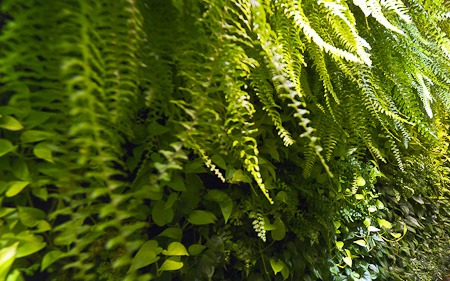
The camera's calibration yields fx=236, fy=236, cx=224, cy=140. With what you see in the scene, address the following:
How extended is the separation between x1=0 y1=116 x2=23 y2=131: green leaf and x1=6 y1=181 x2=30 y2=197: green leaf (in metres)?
0.10

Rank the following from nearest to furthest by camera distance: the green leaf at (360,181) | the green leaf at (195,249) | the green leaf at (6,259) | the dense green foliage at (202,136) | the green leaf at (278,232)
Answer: the dense green foliage at (202,136)
the green leaf at (6,259)
the green leaf at (195,249)
the green leaf at (278,232)
the green leaf at (360,181)

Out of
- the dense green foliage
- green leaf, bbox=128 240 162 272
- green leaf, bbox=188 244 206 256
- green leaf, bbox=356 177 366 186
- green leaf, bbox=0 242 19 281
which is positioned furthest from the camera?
green leaf, bbox=356 177 366 186

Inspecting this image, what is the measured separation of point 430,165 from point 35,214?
190cm

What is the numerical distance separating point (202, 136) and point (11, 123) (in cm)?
35

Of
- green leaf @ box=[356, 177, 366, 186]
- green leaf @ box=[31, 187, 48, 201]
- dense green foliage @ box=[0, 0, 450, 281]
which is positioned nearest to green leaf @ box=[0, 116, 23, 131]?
dense green foliage @ box=[0, 0, 450, 281]

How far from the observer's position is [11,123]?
432mm

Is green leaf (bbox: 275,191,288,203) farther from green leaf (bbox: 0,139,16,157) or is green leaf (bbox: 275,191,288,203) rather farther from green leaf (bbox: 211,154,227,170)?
green leaf (bbox: 0,139,16,157)

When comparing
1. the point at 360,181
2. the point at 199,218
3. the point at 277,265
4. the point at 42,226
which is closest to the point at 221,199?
the point at 199,218

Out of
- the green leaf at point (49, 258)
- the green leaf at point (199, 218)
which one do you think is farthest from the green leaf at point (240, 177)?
the green leaf at point (49, 258)

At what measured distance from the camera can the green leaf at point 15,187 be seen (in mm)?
425

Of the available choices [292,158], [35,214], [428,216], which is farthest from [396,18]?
[428,216]

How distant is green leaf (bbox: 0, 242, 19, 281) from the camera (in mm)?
403

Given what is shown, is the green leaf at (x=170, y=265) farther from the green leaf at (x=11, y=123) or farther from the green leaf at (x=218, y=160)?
the green leaf at (x=11, y=123)

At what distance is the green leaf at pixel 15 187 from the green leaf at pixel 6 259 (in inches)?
Answer: 3.7
